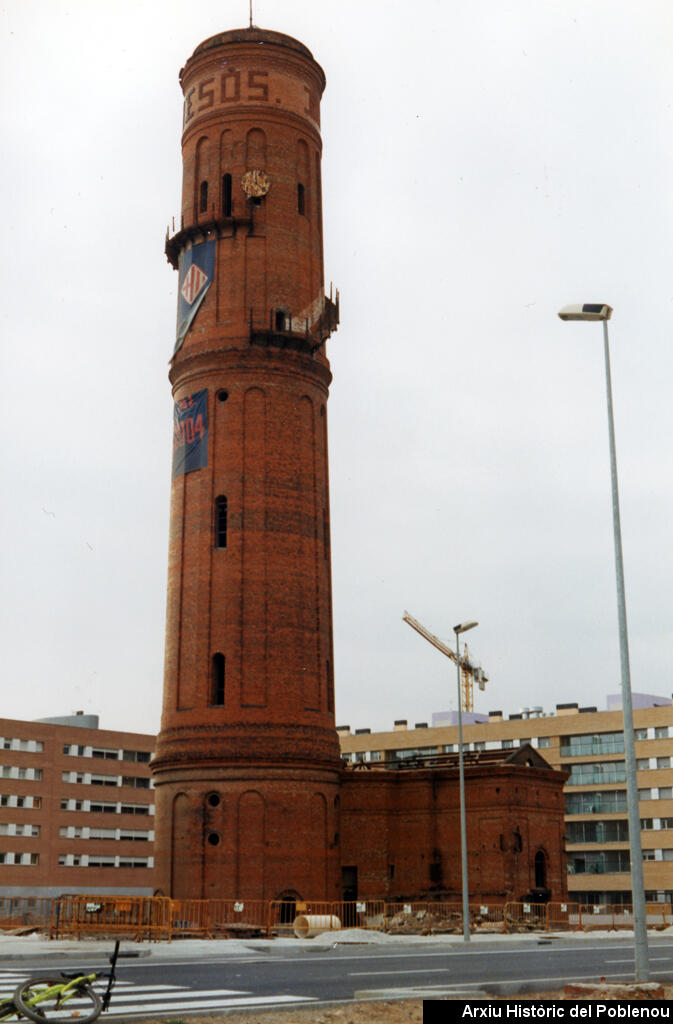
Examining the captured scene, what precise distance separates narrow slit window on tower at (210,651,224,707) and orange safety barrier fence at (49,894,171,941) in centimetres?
802

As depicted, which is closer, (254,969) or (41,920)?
(254,969)

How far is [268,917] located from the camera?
39.8m

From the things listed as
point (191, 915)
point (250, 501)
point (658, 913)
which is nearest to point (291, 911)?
point (191, 915)

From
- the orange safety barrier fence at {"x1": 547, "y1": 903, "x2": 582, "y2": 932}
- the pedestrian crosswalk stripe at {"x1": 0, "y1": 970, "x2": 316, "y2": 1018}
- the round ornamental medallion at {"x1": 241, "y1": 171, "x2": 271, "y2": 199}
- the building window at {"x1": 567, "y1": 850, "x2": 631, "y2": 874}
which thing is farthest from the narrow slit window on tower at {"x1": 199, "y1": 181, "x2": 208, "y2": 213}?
the building window at {"x1": 567, "y1": 850, "x2": 631, "y2": 874}

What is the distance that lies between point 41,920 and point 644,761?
4871 cm

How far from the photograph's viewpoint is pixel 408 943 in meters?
34.8

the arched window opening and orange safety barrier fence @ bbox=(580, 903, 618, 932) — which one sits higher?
the arched window opening

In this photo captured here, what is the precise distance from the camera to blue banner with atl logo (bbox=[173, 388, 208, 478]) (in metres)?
47.4

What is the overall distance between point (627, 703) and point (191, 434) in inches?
1232

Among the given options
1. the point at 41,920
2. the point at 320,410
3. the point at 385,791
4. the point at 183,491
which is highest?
the point at 320,410

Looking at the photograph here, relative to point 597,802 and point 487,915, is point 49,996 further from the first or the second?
point 597,802

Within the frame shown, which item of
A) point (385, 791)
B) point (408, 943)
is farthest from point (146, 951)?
point (385, 791)

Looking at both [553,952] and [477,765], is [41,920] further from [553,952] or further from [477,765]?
[553,952]

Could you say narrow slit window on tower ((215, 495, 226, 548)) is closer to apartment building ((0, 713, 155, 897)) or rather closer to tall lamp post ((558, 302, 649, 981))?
tall lamp post ((558, 302, 649, 981))
